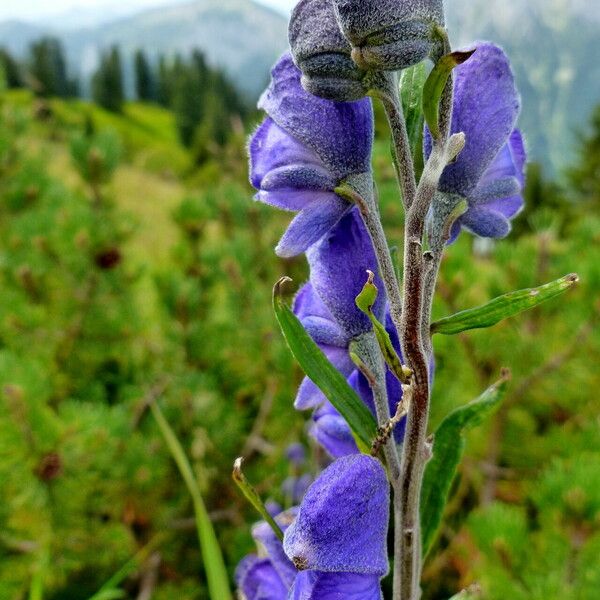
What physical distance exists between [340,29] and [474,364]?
122 centimetres

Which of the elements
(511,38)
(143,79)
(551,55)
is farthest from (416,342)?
(551,55)

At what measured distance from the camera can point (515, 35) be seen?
75875 mm

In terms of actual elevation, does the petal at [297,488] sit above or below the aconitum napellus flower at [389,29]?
below

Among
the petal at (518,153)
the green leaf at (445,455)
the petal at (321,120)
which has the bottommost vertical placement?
the green leaf at (445,455)

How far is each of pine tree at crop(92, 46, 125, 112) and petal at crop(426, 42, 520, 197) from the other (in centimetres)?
2396

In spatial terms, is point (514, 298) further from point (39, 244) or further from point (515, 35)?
point (515, 35)

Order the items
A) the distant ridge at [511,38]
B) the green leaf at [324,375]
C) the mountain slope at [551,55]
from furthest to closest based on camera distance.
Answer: the mountain slope at [551,55], the distant ridge at [511,38], the green leaf at [324,375]

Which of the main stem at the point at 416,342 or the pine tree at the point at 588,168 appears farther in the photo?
the pine tree at the point at 588,168

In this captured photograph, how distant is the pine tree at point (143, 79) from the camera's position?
25.9 metres

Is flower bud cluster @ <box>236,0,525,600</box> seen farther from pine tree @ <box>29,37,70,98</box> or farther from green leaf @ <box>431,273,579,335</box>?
pine tree @ <box>29,37,70,98</box>

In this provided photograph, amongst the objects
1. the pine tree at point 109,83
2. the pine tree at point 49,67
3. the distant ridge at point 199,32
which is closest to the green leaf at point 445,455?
the pine tree at point 49,67

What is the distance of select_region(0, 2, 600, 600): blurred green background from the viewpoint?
116cm

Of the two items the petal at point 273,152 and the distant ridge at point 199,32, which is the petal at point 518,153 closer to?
the petal at point 273,152

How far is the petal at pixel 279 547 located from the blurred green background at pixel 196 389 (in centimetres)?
53
